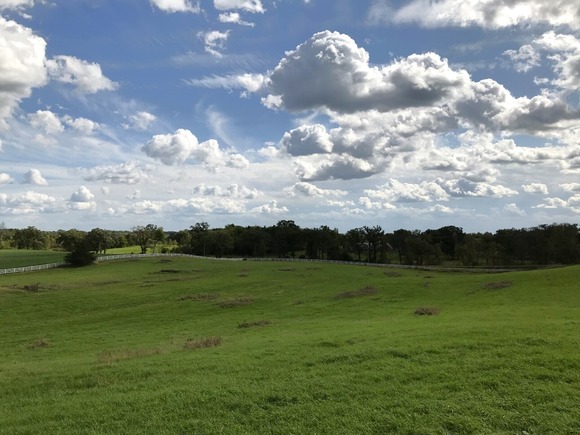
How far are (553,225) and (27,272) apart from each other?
129m

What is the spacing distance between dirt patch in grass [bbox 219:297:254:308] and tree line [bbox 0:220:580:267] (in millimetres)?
87872

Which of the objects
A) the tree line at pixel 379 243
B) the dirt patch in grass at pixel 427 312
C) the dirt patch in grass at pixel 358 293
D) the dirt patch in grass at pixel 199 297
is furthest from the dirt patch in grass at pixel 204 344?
the tree line at pixel 379 243

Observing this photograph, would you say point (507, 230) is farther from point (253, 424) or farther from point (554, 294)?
point (253, 424)

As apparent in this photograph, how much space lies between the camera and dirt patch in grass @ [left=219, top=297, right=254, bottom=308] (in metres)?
44.8

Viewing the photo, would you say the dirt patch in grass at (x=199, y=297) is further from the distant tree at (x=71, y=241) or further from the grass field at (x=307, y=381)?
A: the distant tree at (x=71, y=241)

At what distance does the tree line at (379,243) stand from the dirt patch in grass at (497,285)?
72.0m

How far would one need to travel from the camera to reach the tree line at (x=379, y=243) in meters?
119

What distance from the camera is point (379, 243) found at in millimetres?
152875

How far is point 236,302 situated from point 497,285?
93.5 ft

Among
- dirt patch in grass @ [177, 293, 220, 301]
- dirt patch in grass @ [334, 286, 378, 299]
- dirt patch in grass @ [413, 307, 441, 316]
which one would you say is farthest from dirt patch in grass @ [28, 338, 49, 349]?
dirt patch in grass @ [334, 286, 378, 299]

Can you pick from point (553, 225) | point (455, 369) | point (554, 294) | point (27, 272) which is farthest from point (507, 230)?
point (455, 369)

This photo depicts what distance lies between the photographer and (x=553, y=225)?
399 ft

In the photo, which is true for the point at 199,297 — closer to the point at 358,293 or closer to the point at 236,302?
the point at 236,302

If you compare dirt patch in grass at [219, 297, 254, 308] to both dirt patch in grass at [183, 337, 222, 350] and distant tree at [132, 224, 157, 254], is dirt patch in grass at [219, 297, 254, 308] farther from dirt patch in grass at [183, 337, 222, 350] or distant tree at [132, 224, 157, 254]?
distant tree at [132, 224, 157, 254]
